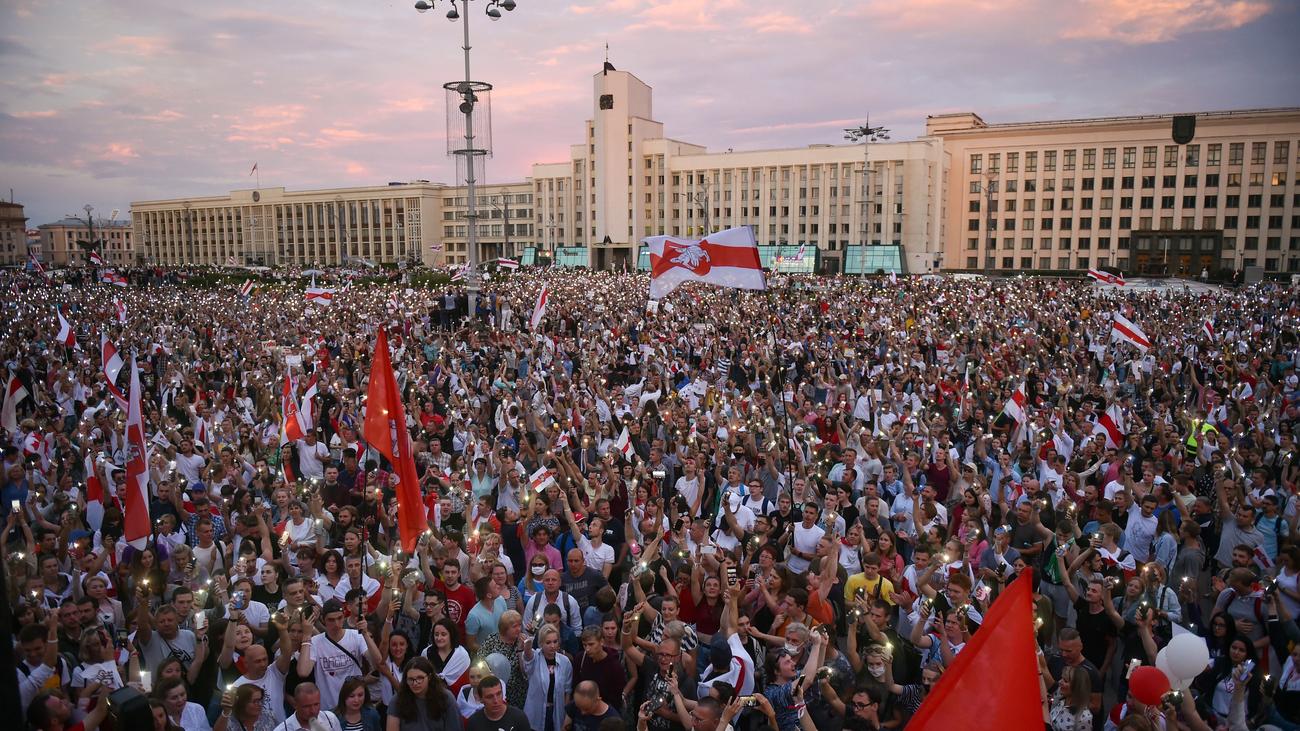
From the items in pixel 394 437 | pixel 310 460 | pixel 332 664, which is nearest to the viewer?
pixel 332 664

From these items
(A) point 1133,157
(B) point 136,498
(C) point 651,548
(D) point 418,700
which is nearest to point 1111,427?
(C) point 651,548

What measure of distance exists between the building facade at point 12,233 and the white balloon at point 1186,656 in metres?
129

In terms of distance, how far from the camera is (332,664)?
5.51 meters

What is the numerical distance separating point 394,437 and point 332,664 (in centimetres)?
207

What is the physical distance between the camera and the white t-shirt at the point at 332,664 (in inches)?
217

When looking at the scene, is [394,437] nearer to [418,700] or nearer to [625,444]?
[418,700]

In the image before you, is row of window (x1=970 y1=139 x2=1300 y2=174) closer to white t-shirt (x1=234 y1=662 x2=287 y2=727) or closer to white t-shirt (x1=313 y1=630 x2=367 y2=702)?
white t-shirt (x1=313 y1=630 x2=367 y2=702)

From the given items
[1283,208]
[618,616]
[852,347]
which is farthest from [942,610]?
[1283,208]

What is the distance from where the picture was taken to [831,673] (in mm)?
5148

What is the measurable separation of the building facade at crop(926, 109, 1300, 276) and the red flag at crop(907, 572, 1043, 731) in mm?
77152

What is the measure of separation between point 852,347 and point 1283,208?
74922 mm

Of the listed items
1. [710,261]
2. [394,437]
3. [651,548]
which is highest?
[710,261]

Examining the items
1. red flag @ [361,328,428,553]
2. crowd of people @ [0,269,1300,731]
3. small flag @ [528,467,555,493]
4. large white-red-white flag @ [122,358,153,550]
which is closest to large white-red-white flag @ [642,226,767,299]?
crowd of people @ [0,269,1300,731]

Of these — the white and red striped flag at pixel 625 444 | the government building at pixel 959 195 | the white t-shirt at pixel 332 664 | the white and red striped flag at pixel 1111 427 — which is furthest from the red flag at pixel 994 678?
the government building at pixel 959 195
